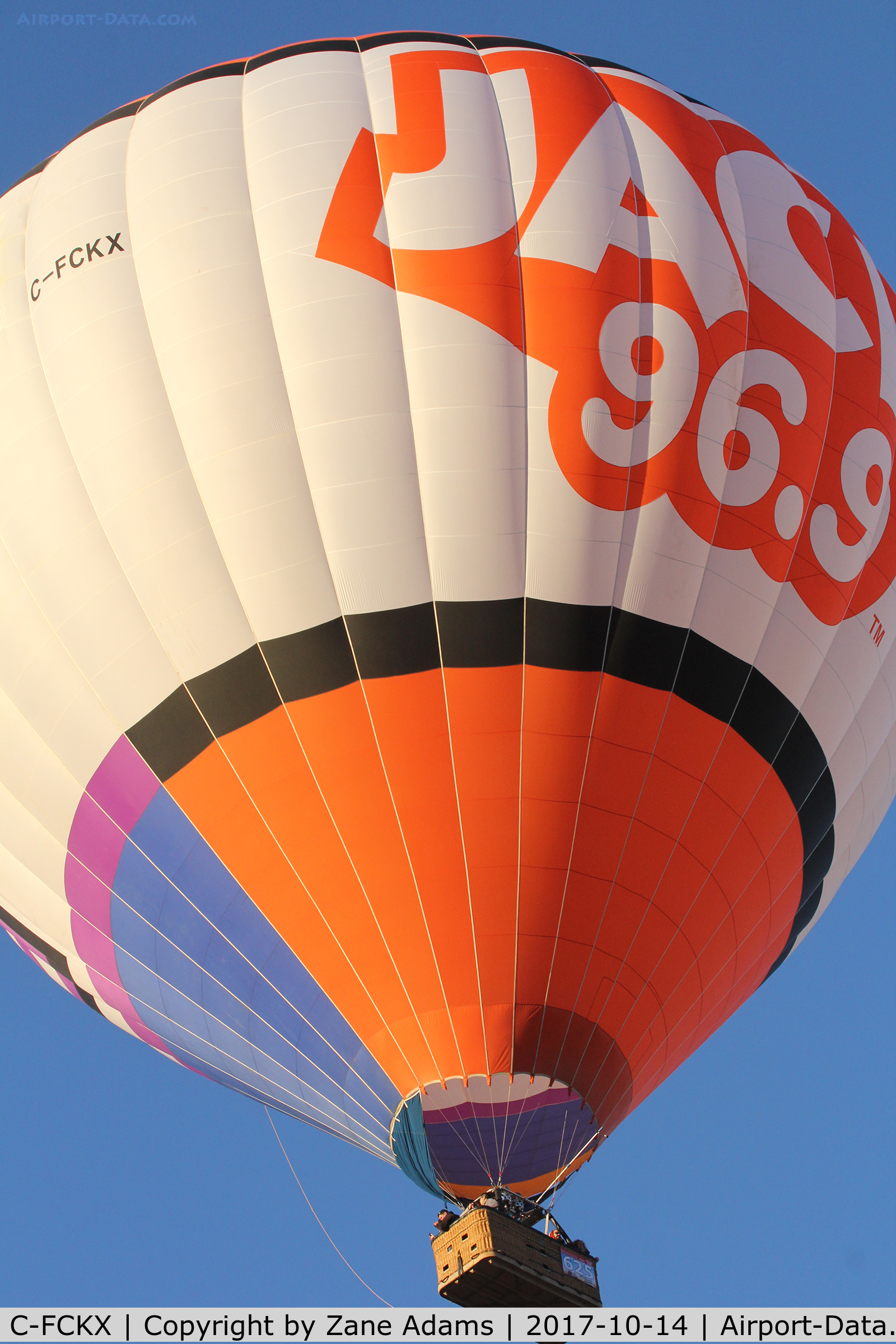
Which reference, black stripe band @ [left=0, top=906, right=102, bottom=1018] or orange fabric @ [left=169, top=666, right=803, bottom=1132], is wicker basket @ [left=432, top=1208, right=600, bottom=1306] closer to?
orange fabric @ [left=169, top=666, right=803, bottom=1132]

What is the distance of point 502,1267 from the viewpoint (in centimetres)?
776

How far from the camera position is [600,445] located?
828 centimetres

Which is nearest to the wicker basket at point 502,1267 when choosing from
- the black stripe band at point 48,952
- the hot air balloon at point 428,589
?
the hot air balloon at point 428,589

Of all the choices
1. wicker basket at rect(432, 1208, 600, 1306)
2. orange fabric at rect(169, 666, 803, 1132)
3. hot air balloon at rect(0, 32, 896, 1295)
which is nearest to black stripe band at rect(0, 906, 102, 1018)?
hot air balloon at rect(0, 32, 896, 1295)

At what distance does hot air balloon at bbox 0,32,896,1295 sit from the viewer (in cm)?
812

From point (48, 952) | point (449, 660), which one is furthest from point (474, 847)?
point (48, 952)

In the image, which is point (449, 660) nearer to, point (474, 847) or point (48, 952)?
point (474, 847)

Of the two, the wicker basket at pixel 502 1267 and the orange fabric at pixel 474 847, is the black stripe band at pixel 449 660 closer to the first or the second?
the orange fabric at pixel 474 847

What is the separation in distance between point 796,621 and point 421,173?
11.8 feet

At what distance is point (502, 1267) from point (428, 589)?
12.5 feet

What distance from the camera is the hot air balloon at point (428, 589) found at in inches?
320

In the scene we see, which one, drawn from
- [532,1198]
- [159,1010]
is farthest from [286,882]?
[532,1198]

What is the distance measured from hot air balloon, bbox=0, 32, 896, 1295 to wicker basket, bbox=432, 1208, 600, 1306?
0.52 meters

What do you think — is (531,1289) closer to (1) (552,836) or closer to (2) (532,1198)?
(2) (532,1198)
